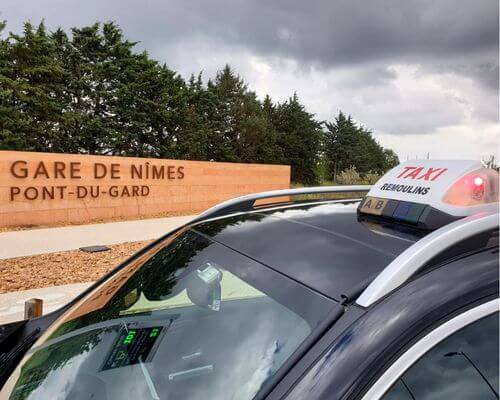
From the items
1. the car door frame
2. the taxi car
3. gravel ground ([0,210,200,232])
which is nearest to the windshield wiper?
the taxi car

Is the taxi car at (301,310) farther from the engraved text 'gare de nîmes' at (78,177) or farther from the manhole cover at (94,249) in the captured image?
the engraved text 'gare de nîmes' at (78,177)

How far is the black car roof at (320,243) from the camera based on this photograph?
1.25 m

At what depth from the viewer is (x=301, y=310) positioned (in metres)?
1.21

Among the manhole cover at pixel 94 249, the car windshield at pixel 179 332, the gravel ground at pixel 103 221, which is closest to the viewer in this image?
the car windshield at pixel 179 332

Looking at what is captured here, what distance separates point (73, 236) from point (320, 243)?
9.71 metres

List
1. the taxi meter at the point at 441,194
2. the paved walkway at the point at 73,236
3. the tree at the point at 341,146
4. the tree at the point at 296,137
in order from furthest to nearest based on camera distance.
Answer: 1. the tree at the point at 341,146
2. the tree at the point at 296,137
3. the paved walkway at the point at 73,236
4. the taxi meter at the point at 441,194

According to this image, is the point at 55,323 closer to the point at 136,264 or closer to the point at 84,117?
the point at 136,264

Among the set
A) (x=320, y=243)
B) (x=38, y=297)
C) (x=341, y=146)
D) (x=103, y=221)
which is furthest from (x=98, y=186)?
(x=341, y=146)

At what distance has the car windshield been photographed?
1.25 meters

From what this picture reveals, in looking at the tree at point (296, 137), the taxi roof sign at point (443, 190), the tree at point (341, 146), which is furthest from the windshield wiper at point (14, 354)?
the tree at point (341, 146)

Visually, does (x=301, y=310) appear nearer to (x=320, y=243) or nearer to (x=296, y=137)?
(x=320, y=243)

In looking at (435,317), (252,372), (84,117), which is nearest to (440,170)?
(435,317)

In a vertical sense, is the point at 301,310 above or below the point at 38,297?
above

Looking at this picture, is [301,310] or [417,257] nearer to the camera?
[417,257]
